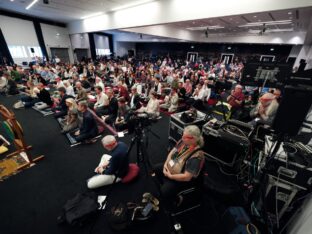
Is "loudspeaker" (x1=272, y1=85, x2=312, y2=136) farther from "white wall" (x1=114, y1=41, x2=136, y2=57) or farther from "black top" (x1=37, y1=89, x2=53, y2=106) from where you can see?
"white wall" (x1=114, y1=41, x2=136, y2=57)

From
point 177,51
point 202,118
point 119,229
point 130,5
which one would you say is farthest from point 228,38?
point 119,229

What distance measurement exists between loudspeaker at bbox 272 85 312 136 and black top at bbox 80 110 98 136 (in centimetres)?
349

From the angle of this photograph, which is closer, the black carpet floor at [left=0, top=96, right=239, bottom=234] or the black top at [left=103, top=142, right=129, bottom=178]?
the black carpet floor at [left=0, top=96, right=239, bottom=234]

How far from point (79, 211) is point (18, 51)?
1542cm

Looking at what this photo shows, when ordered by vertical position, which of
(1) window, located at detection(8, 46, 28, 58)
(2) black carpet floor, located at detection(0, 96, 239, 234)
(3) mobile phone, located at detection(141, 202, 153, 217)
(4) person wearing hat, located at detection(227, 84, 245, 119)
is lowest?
(2) black carpet floor, located at detection(0, 96, 239, 234)

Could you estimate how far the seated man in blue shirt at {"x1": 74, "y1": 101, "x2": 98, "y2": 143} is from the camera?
351 centimetres

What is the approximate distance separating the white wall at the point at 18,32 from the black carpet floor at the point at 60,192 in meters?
12.4

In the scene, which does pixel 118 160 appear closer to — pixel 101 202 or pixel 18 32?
pixel 101 202

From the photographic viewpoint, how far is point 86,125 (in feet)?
11.7

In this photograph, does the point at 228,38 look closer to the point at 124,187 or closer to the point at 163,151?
the point at 163,151

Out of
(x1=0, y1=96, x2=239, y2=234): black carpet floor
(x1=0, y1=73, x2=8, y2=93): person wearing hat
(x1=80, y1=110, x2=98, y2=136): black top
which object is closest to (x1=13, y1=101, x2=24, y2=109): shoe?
(x1=0, y1=73, x2=8, y2=93): person wearing hat

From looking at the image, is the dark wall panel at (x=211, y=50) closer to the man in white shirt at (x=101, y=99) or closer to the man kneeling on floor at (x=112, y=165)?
the man in white shirt at (x=101, y=99)

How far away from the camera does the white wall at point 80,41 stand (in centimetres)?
1489

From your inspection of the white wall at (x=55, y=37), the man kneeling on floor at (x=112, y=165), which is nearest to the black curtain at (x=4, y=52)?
the white wall at (x=55, y=37)
